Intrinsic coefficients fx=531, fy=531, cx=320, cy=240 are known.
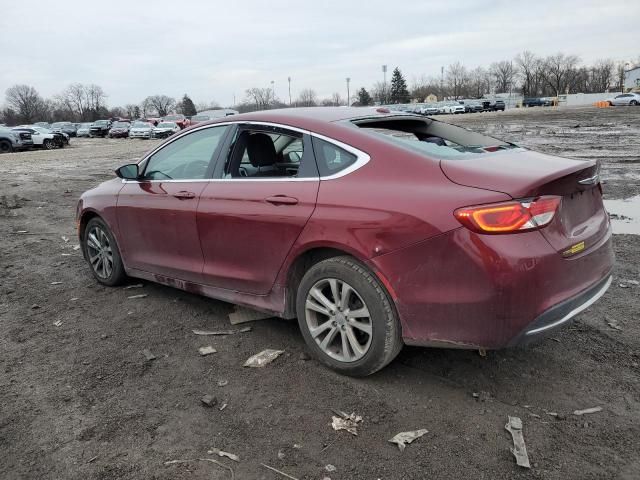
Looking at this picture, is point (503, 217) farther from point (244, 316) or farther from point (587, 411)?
point (244, 316)

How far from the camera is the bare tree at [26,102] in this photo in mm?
109562

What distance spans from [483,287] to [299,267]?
128cm

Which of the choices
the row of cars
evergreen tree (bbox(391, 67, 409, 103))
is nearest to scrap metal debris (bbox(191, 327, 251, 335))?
the row of cars

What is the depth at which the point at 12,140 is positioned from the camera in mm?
29891

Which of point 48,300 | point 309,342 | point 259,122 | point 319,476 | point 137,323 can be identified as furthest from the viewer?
point 48,300

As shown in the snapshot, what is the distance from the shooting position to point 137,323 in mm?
4445

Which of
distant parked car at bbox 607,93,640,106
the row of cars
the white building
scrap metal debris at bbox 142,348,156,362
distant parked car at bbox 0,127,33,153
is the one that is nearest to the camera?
scrap metal debris at bbox 142,348,156,362

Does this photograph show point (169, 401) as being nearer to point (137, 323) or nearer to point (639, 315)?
point (137, 323)

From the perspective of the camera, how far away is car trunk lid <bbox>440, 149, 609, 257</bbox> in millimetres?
2783

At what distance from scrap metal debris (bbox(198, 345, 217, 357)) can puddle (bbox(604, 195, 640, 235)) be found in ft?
17.0

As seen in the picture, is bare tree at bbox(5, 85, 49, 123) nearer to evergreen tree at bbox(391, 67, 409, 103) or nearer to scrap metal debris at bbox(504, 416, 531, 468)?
evergreen tree at bbox(391, 67, 409, 103)

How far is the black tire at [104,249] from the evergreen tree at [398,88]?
117m

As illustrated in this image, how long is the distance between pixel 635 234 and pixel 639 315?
8.74ft

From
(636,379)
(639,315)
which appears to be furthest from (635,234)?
(636,379)
